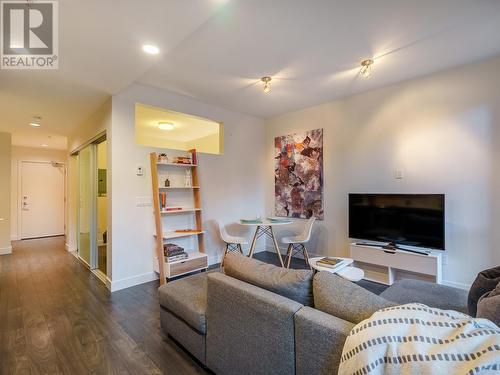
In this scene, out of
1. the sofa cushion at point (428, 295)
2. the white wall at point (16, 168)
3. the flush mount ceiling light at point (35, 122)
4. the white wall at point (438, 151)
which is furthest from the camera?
the white wall at point (16, 168)

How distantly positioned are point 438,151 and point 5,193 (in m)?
7.71

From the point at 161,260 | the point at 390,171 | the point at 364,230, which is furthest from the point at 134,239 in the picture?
the point at 390,171

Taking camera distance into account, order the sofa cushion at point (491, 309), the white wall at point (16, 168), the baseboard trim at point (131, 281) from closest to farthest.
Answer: the sofa cushion at point (491, 309) → the baseboard trim at point (131, 281) → the white wall at point (16, 168)

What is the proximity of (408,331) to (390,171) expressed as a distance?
3.10 m

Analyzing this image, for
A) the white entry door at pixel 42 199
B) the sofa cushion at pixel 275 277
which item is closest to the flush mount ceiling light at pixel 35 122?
the white entry door at pixel 42 199

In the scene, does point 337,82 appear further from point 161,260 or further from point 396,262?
point 161,260

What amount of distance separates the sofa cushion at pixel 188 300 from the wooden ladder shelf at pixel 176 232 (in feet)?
3.88

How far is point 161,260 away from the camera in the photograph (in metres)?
3.30

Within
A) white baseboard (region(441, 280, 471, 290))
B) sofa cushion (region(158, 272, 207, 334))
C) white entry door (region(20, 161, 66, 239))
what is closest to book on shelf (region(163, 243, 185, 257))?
sofa cushion (region(158, 272, 207, 334))

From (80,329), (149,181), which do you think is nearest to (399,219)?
(149,181)

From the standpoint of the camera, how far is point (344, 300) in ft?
4.07

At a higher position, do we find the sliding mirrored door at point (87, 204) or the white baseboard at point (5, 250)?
the sliding mirrored door at point (87, 204)

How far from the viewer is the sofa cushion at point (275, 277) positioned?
142 cm

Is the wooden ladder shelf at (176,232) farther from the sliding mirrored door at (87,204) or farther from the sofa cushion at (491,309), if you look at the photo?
the sofa cushion at (491,309)
